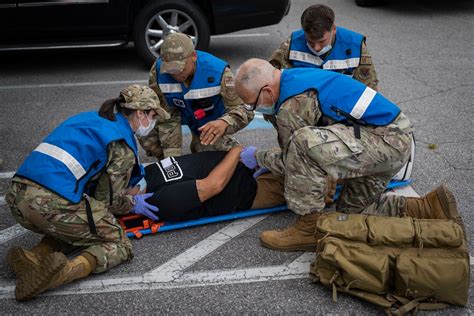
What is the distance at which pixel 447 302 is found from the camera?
2943 millimetres

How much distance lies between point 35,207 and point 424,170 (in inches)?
119

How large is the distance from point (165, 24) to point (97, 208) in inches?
154

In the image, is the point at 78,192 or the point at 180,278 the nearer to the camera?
the point at 78,192

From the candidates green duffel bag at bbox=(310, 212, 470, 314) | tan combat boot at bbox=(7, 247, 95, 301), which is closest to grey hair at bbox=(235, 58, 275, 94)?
green duffel bag at bbox=(310, 212, 470, 314)

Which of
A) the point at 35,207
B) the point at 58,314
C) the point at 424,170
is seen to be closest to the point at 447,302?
the point at 424,170

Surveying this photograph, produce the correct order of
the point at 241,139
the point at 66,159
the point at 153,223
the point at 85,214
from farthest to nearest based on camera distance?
1. the point at 241,139
2. the point at 153,223
3. the point at 85,214
4. the point at 66,159

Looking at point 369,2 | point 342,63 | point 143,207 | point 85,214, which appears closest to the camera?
point 85,214

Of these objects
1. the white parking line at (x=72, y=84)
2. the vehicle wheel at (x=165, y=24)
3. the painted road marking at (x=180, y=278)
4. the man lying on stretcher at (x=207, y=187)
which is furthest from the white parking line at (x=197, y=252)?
the vehicle wheel at (x=165, y=24)

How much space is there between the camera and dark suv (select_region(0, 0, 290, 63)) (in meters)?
6.46

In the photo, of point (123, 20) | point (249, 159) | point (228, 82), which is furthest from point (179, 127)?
point (123, 20)

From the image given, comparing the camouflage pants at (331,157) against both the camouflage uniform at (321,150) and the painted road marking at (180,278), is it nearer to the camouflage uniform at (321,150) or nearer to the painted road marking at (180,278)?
the camouflage uniform at (321,150)

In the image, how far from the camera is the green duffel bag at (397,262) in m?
2.87

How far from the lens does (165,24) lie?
671cm

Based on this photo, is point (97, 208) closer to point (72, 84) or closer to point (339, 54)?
point (339, 54)
